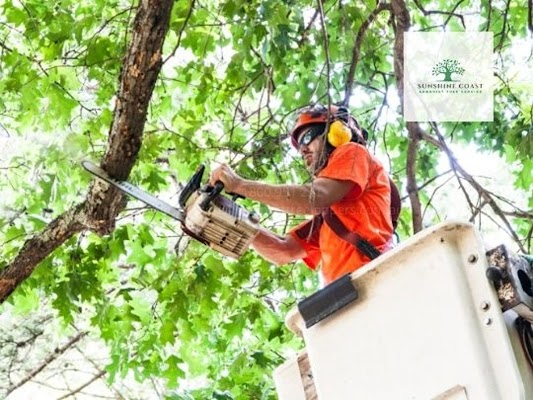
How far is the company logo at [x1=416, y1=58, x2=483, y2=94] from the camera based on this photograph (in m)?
4.10

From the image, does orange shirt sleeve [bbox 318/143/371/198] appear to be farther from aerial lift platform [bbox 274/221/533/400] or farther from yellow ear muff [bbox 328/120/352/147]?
aerial lift platform [bbox 274/221/533/400]

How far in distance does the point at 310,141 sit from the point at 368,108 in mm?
1347

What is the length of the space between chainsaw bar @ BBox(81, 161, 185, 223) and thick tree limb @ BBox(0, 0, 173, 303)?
3 cm

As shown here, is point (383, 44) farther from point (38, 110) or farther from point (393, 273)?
point (393, 273)

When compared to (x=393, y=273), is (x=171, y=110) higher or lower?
higher

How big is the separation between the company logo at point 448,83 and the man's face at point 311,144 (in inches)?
51.0

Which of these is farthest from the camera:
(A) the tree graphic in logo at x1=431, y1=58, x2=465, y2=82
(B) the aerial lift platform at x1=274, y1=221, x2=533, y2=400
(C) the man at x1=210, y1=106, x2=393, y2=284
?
(A) the tree graphic in logo at x1=431, y1=58, x2=465, y2=82

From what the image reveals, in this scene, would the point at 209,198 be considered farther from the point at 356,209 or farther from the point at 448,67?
the point at 448,67

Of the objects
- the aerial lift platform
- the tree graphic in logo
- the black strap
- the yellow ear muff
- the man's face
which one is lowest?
the aerial lift platform

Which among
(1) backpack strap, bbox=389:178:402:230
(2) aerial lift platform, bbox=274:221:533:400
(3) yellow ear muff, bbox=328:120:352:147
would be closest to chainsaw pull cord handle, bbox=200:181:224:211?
(3) yellow ear muff, bbox=328:120:352:147

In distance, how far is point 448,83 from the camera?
436cm

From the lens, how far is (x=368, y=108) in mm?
4195

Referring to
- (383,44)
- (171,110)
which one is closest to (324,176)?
(383,44)

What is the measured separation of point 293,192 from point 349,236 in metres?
0.24
